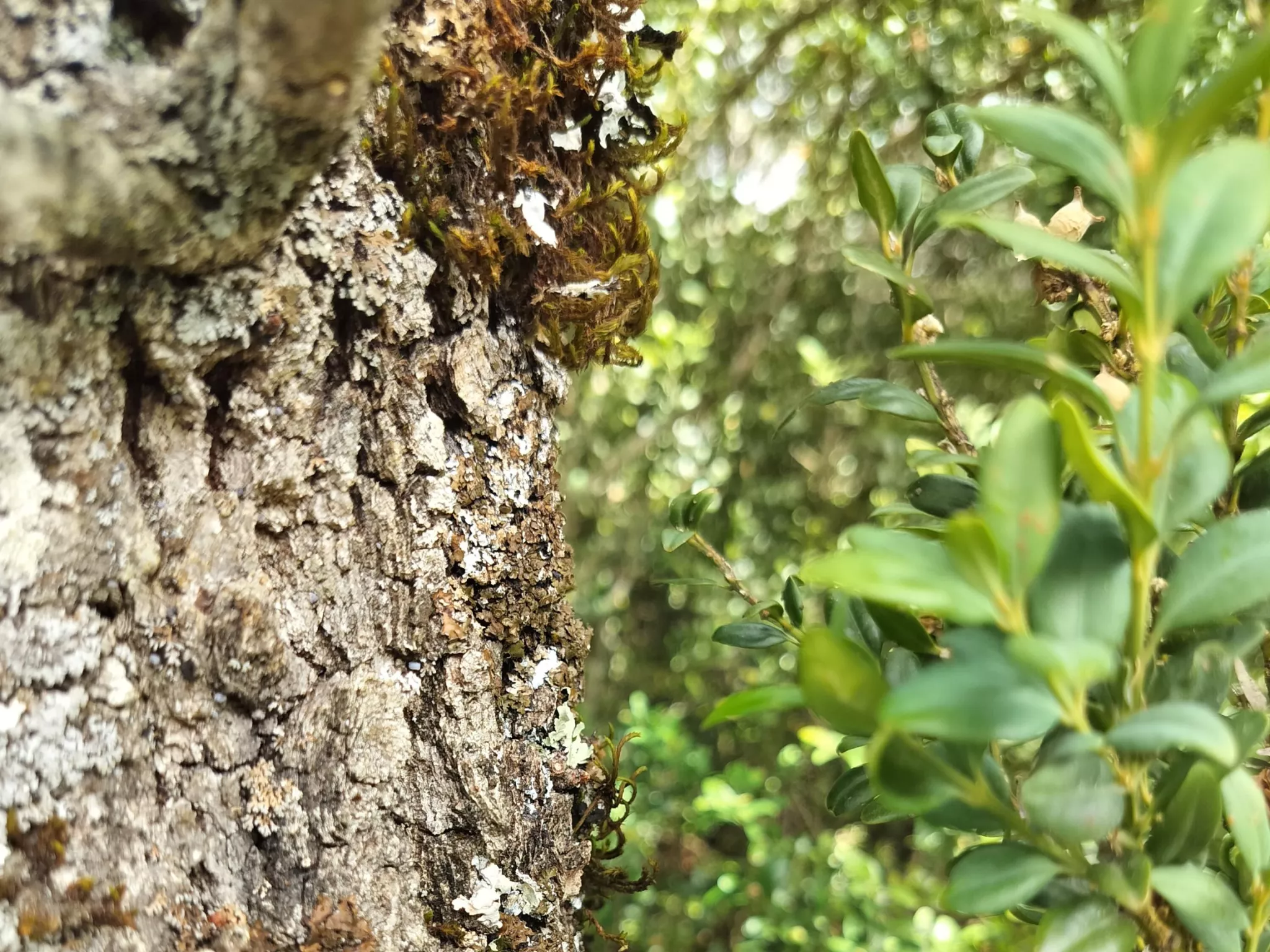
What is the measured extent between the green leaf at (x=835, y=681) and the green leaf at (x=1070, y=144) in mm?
209

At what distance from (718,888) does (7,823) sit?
3.81 ft

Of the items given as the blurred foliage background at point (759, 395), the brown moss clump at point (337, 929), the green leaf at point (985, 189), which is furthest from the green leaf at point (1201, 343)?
the blurred foliage background at point (759, 395)

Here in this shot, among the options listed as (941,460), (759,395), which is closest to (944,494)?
(941,460)

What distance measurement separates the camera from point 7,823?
0.43 metres

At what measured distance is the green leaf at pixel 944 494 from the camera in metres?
0.49

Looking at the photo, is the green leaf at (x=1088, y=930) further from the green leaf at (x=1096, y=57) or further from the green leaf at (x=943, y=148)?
the green leaf at (x=943, y=148)

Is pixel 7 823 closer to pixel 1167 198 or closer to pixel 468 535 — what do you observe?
pixel 468 535

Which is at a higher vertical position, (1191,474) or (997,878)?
(1191,474)

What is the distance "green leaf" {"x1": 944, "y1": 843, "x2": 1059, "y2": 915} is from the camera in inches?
13.2

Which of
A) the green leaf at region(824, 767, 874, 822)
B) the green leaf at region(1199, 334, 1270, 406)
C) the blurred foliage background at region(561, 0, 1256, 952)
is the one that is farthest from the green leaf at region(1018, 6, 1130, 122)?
the blurred foliage background at region(561, 0, 1256, 952)

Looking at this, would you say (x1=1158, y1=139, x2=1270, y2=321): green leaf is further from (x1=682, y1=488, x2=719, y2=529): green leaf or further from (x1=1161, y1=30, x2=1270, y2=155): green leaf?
(x1=682, y1=488, x2=719, y2=529): green leaf

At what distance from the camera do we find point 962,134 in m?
0.61

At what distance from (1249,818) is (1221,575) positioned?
0.13 meters

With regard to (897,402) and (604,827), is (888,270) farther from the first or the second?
(604,827)
